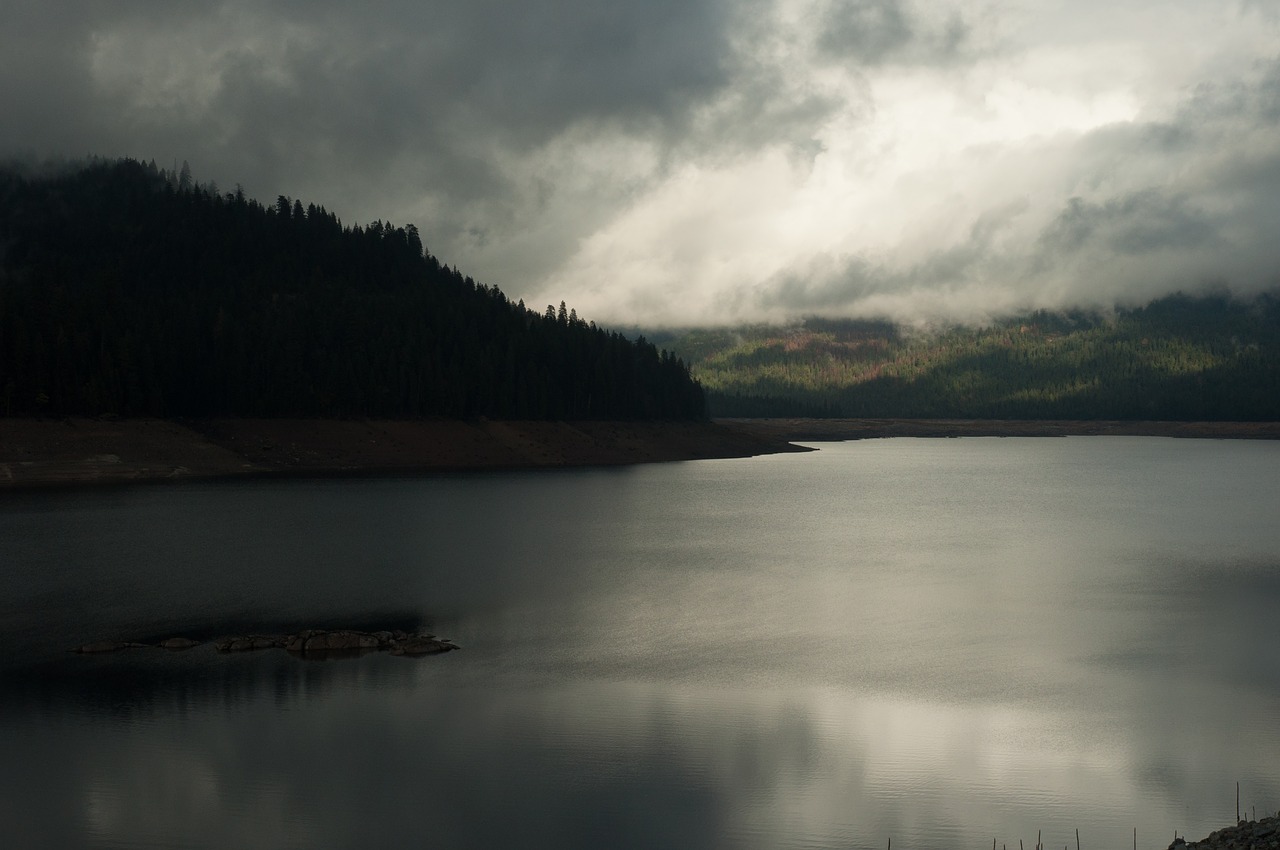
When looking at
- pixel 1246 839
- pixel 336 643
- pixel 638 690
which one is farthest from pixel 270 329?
pixel 1246 839

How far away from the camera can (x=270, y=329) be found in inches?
5069

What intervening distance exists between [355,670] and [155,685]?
523cm

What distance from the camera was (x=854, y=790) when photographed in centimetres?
2120

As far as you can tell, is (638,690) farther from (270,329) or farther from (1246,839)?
(270,329)

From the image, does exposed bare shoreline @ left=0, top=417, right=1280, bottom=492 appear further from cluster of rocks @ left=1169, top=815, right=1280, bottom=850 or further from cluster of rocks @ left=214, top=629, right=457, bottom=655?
cluster of rocks @ left=1169, top=815, right=1280, bottom=850

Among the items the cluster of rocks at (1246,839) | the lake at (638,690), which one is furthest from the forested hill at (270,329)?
the cluster of rocks at (1246,839)

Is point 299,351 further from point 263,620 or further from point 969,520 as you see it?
point 263,620

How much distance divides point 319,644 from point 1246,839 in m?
25.6

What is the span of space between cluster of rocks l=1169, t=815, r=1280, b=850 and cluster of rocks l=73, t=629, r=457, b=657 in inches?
872

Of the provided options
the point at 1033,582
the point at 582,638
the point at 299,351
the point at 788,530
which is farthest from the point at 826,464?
the point at 582,638

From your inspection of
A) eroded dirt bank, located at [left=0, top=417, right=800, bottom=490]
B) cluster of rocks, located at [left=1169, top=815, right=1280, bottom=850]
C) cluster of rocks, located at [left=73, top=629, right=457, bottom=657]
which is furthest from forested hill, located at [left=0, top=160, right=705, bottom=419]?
cluster of rocks, located at [left=1169, top=815, right=1280, bottom=850]

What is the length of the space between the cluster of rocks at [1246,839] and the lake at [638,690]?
230cm

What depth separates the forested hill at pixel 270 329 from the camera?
4237 inches

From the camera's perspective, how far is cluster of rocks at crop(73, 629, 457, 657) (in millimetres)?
32375
